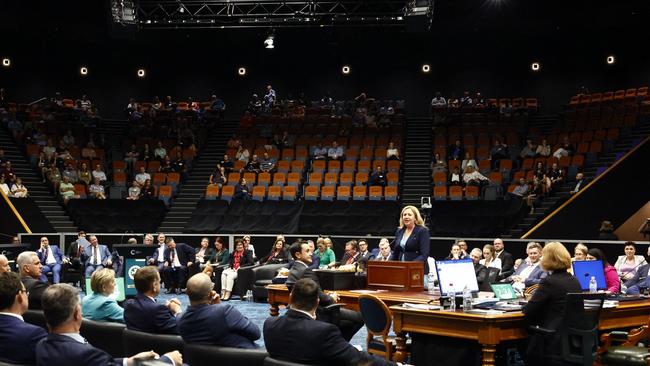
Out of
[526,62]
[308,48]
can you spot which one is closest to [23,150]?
[308,48]

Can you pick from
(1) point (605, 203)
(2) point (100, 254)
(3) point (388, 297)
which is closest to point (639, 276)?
(3) point (388, 297)

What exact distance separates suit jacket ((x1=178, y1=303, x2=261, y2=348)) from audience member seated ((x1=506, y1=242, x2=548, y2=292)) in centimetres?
387

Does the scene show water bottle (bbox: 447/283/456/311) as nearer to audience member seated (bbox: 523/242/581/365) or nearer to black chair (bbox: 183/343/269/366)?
audience member seated (bbox: 523/242/581/365)

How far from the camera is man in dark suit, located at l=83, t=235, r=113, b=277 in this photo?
14250 millimetres

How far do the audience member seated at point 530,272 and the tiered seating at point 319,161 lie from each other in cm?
890

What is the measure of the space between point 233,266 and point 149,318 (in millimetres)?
9617

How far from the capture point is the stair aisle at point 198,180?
1909cm

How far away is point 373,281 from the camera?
747 centimetres

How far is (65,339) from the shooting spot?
351 cm

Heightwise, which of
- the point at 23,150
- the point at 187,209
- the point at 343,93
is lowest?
the point at 187,209

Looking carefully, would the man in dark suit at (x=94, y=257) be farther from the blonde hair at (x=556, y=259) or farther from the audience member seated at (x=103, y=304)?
the blonde hair at (x=556, y=259)

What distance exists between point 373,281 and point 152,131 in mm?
16498

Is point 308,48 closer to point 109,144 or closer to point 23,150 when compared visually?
point 109,144

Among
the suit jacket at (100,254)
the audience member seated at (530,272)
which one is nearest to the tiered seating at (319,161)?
the suit jacket at (100,254)
